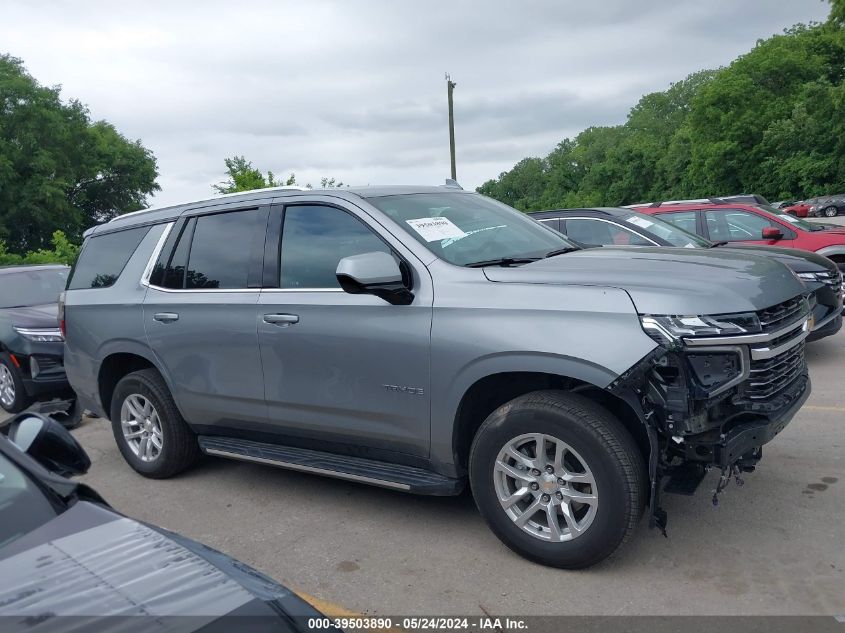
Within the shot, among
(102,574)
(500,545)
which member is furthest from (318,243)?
(102,574)

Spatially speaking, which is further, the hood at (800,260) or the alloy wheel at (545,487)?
the hood at (800,260)

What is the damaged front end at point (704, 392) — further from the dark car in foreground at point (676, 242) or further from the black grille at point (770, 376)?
the dark car in foreground at point (676, 242)

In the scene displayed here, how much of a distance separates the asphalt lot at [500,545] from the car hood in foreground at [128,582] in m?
1.49

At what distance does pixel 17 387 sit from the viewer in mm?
8141

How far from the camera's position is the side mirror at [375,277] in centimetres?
381

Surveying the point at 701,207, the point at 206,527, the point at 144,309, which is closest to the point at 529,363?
the point at 206,527

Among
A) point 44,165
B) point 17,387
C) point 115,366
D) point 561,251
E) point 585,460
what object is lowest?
point 17,387

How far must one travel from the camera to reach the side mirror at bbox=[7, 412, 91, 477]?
2686 millimetres

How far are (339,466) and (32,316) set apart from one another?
223 inches

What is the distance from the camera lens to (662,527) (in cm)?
350

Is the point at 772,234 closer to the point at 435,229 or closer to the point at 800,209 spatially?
the point at 435,229

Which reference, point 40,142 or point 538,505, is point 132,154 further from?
point 538,505

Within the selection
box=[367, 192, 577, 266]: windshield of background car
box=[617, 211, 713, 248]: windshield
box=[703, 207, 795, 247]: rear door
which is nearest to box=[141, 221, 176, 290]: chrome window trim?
box=[367, 192, 577, 266]: windshield of background car

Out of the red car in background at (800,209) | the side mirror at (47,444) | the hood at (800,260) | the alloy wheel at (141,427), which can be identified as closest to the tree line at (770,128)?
the red car in background at (800,209)
